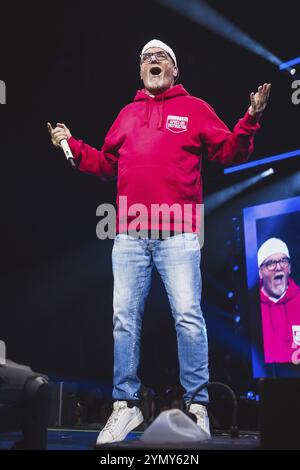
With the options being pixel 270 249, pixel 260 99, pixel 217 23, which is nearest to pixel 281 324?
pixel 270 249

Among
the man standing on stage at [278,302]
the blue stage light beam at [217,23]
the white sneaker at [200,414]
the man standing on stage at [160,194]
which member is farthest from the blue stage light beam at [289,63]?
the white sneaker at [200,414]

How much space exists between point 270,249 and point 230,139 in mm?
2668

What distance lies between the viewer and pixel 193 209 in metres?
2.02

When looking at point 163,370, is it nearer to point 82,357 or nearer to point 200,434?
point 82,357

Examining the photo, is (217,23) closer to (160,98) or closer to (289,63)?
(289,63)

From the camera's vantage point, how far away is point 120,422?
5.79ft

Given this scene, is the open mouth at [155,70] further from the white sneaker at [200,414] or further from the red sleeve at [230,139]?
the white sneaker at [200,414]

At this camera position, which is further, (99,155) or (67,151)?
(99,155)

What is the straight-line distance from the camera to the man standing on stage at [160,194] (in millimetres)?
1862

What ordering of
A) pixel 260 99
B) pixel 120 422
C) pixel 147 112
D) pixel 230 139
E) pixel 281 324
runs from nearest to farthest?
1. pixel 120 422
2. pixel 260 99
3. pixel 230 139
4. pixel 147 112
5. pixel 281 324

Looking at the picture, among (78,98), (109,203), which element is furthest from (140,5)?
(109,203)

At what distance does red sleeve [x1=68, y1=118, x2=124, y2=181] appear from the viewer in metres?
2.15

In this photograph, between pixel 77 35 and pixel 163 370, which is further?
pixel 163 370
